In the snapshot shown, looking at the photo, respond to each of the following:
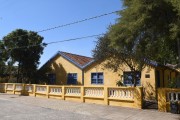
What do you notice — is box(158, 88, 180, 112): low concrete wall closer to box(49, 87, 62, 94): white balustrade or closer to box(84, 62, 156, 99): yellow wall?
box(84, 62, 156, 99): yellow wall

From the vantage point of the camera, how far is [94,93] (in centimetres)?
1808

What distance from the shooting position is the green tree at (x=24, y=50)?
3384cm

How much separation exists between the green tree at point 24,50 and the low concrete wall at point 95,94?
982cm

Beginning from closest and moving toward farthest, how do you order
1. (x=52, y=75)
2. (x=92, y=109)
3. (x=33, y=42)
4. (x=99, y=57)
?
(x=92, y=109) → (x=99, y=57) → (x=52, y=75) → (x=33, y=42)

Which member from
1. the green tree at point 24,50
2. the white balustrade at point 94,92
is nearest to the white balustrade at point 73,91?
the white balustrade at point 94,92

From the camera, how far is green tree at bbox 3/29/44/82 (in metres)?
33.8

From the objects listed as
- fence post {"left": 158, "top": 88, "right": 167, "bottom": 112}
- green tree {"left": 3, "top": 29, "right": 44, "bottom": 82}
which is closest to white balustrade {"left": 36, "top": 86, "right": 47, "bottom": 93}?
green tree {"left": 3, "top": 29, "right": 44, "bottom": 82}

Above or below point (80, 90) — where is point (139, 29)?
above

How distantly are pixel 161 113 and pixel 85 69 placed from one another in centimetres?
1615

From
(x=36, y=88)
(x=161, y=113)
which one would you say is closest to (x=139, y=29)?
(x=161, y=113)

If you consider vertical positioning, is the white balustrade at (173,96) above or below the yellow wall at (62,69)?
below

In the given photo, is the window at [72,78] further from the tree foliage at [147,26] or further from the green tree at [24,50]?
the tree foliage at [147,26]

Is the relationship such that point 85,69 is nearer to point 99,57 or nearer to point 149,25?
point 99,57

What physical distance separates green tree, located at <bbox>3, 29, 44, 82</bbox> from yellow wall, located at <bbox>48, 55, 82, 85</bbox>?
325cm
